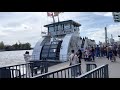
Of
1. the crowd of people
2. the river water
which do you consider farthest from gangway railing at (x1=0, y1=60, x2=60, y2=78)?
the crowd of people

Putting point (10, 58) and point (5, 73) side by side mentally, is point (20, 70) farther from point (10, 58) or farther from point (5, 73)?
point (10, 58)

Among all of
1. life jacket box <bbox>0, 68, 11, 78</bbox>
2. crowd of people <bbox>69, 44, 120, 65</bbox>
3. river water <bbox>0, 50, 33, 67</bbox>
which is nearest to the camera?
river water <bbox>0, 50, 33, 67</bbox>

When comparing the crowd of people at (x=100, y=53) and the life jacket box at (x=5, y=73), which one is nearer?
the life jacket box at (x=5, y=73)

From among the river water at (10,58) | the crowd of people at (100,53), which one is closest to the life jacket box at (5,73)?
the river water at (10,58)

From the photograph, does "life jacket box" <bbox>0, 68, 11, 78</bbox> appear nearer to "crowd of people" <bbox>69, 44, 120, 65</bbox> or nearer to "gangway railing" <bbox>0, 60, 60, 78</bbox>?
"gangway railing" <bbox>0, 60, 60, 78</bbox>

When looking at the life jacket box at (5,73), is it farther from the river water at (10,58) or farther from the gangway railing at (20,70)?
the river water at (10,58)

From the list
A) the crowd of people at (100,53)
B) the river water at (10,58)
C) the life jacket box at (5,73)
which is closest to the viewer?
the river water at (10,58)

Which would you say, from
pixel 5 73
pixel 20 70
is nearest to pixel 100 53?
pixel 20 70

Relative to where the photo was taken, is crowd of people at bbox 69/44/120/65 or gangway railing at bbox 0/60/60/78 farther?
crowd of people at bbox 69/44/120/65

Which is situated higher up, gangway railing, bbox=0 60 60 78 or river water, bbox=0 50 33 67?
river water, bbox=0 50 33 67

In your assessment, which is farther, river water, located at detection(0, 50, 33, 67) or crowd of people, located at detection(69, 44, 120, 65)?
crowd of people, located at detection(69, 44, 120, 65)

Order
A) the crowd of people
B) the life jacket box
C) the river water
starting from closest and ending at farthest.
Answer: the river water
the life jacket box
the crowd of people

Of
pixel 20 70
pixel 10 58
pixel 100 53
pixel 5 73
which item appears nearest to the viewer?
pixel 10 58
